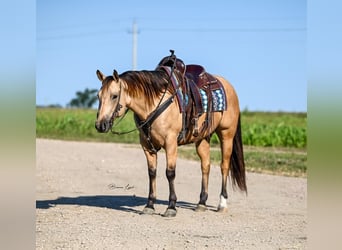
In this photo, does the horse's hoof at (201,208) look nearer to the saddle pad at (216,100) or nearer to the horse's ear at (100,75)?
the saddle pad at (216,100)

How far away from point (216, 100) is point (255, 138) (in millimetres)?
15714

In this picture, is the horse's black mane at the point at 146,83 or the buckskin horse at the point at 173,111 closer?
the buckskin horse at the point at 173,111

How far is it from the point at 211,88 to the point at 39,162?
22.2ft

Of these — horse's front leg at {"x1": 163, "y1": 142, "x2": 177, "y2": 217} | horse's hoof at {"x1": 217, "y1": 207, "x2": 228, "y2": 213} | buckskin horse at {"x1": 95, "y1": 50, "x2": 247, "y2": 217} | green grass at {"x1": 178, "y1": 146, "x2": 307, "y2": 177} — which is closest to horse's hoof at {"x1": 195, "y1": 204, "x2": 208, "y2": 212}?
buckskin horse at {"x1": 95, "y1": 50, "x2": 247, "y2": 217}

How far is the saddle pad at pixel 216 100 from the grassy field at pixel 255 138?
207 inches

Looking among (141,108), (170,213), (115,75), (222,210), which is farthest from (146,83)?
(222,210)

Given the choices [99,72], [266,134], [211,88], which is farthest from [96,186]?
[266,134]

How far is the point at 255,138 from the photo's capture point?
74.8 ft

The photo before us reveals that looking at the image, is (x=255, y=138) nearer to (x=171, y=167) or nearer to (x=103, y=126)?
(x=171, y=167)

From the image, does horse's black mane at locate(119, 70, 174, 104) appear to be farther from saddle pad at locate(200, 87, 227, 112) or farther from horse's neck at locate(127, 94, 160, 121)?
saddle pad at locate(200, 87, 227, 112)

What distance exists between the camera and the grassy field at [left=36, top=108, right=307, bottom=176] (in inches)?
563

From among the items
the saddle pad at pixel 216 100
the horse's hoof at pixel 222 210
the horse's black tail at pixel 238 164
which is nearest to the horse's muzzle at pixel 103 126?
the saddle pad at pixel 216 100

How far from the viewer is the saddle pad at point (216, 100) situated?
716 cm

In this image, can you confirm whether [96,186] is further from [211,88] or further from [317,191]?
[317,191]
